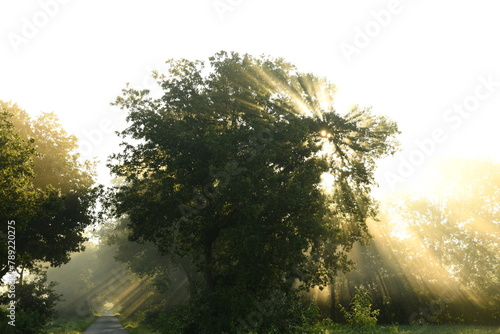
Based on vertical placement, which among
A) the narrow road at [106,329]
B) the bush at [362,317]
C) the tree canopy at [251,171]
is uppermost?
the tree canopy at [251,171]

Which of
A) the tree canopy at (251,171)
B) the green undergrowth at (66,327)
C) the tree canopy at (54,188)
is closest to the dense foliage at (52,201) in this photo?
the tree canopy at (54,188)

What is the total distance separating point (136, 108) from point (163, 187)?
22.3ft

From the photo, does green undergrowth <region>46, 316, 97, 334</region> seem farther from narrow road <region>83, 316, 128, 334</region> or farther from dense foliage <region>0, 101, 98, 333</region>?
dense foliage <region>0, 101, 98, 333</region>

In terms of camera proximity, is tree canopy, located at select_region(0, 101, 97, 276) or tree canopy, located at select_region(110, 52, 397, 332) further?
tree canopy, located at select_region(0, 101, 97, 276)

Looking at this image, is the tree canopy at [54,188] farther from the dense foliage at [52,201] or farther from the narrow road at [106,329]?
the narrow road at [106,329]

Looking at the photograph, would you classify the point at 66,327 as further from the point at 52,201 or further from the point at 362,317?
the point at 362,317

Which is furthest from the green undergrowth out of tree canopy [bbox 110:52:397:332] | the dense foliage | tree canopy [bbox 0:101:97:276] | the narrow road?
tree canopy [bbox 110:52:397:332]

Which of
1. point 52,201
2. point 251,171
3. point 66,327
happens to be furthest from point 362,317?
point 66,327

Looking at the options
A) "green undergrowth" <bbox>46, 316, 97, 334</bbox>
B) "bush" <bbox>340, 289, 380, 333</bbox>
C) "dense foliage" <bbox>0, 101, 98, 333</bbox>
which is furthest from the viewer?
"green undergrowth" <bbox>46, 316, 97, 334</bbox>

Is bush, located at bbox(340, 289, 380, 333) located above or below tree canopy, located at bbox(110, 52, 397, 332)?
below

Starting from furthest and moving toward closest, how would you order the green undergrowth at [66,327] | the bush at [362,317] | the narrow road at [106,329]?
1. the narrow road at [106,329]
2. the green undergrowth at [66,327]
3. the bush at [362,317]

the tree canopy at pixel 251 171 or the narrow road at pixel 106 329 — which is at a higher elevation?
the tree canopy at pixel 251 171

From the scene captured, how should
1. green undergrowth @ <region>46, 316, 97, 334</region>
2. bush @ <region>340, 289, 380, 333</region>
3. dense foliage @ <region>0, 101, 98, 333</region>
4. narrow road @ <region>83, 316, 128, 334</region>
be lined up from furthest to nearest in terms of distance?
narrow road @ <region>83, 316, 128, 334</region>
green undergrowth @ <region>46, 316, 97, 334</region>
dense foliage @ <region>0, 101, 98, 333</region>
bush @ <region>340, 289, 380, 333</region>

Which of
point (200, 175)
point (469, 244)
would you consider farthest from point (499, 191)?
point (200, 175)
